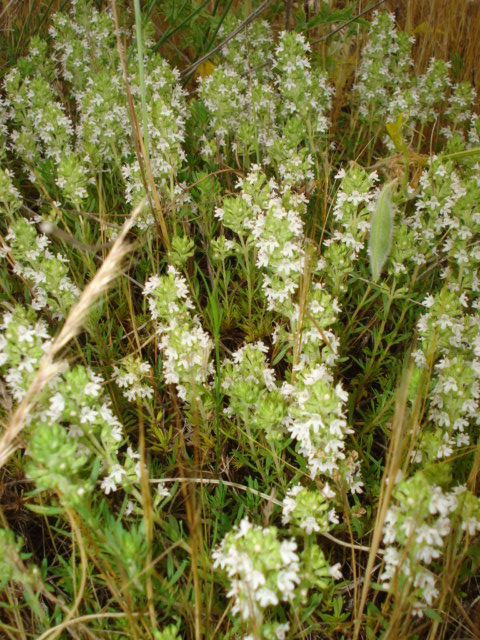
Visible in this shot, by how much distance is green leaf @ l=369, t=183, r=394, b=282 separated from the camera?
2.23 meters

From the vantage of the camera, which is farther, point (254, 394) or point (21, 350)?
point (254, 394)

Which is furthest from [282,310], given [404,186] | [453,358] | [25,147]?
[25,147]

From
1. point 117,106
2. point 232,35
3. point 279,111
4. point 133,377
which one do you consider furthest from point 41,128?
point 133,377

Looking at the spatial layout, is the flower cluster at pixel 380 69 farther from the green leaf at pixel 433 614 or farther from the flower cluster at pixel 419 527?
the green leaf at pixel 433 614

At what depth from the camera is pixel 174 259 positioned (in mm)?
2877

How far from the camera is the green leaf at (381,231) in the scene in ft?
7.30

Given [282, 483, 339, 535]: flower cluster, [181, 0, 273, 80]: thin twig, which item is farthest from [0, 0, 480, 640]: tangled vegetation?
[181, 0, 273, 80]: thin twig

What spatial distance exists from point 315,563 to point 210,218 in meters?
2.26

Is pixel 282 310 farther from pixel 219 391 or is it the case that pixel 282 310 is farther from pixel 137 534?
pixel 137 534

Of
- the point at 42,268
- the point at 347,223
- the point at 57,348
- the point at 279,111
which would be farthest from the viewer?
the point at 279,111

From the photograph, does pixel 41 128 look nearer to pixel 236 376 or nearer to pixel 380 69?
pixel 236 376

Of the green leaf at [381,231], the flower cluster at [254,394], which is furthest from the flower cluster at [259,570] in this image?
the green leaf at [381,231]

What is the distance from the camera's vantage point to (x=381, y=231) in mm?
2246

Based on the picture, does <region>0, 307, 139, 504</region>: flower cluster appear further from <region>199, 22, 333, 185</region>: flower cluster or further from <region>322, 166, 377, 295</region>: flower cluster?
<region>199, 22, 333, 185</region>: flower cluster
